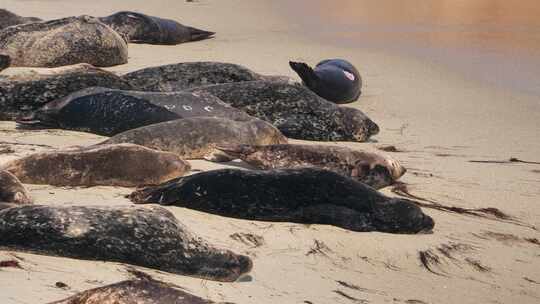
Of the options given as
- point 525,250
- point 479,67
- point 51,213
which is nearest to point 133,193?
point 51,213

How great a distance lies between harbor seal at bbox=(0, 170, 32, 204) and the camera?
5246 millimetres

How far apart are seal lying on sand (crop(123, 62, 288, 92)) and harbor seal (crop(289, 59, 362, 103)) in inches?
13.4

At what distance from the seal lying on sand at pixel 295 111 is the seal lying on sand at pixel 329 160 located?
134cm

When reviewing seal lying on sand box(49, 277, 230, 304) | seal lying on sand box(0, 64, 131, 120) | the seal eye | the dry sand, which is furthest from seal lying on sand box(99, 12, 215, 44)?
seal lying on sand box(49, 277, 230, 304)

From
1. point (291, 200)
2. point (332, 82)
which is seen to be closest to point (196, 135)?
point (291, 200)

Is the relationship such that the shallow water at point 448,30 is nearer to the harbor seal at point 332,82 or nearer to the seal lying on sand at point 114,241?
the harbor seal at point 332,82

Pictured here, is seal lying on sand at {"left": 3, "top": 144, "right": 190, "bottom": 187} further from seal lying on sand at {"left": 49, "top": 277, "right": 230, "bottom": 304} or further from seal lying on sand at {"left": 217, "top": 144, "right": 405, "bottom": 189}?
seal lying on sand at {"left": 49, "top": 277, "right": 230, "bottom": 304}

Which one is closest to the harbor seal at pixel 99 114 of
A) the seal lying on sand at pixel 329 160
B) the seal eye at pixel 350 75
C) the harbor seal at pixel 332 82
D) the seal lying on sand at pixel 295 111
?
the seal lying on sand at pixel 295 111

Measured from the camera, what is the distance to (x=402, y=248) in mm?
5422

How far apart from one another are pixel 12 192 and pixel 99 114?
104 inches

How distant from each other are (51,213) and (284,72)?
7.29 metres

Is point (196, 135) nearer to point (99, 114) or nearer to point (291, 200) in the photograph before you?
point (99, 114)

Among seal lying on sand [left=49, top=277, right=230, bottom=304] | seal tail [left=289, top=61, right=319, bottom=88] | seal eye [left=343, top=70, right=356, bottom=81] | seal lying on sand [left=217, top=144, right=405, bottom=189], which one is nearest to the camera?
seal lying on sand [left=49, top=277, right=230, bottom=304]

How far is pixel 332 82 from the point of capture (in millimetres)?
10180
